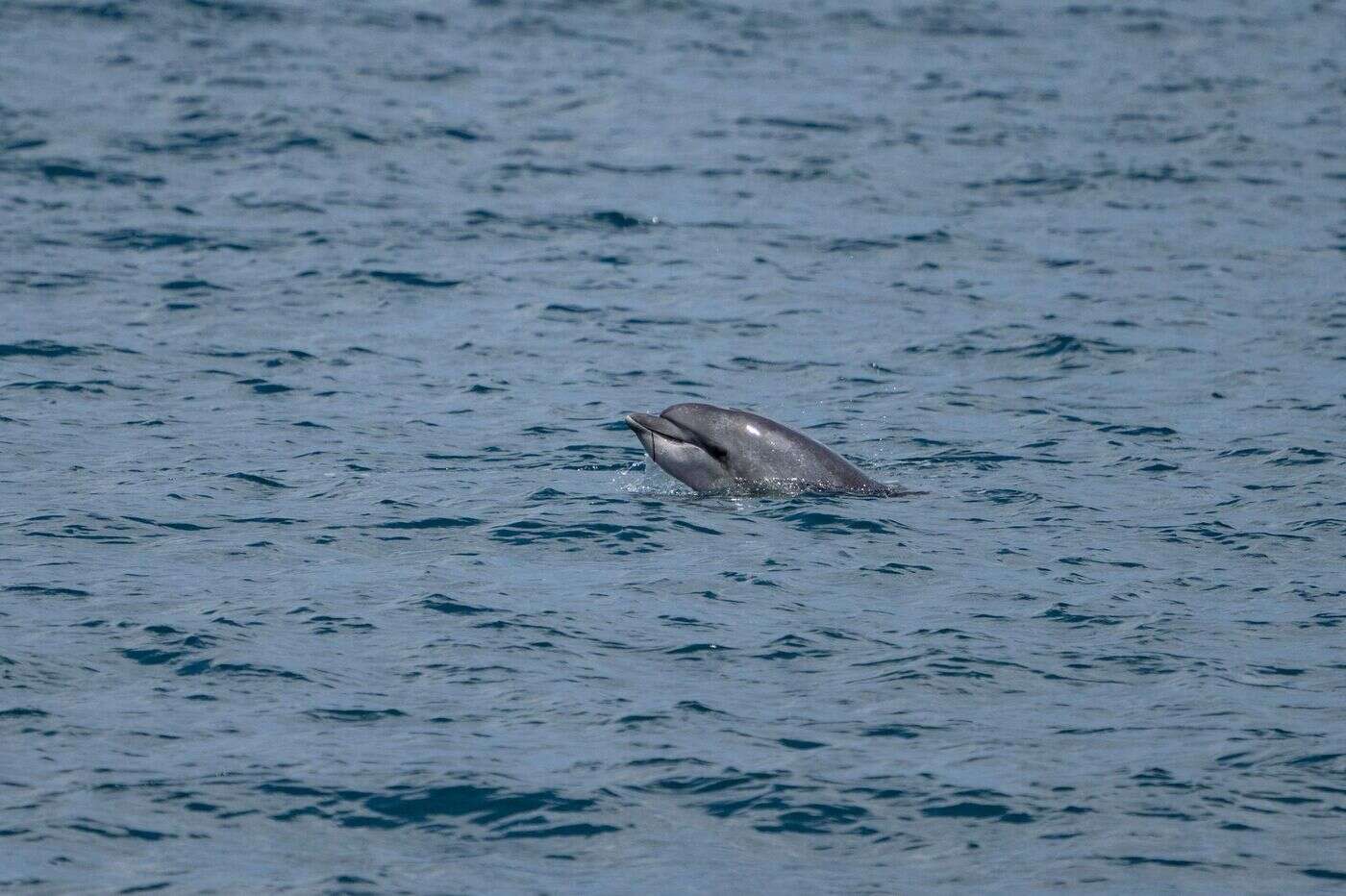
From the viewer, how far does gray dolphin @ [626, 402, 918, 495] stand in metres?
17.2

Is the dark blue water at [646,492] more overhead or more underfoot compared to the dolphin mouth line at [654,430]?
more underfoot

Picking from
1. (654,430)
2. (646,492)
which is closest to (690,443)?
(654,430)

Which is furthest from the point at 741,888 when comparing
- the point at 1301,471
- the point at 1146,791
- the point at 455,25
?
the point at 455,25

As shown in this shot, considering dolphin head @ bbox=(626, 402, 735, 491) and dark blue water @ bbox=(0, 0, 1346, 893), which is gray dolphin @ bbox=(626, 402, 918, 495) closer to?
dolphin head @ bbox=(626, 402, 735, 491)

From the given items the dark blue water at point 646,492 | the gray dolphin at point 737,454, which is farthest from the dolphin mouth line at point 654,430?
the dark blue water at point 646,492

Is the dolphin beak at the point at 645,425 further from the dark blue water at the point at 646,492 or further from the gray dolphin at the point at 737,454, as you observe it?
the dark blue water at the point at 646,492

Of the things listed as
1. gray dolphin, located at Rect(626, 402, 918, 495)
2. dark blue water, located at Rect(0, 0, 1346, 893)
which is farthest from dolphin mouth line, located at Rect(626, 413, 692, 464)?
dark blue water, located at Rect(0, 0, 1346, 893)

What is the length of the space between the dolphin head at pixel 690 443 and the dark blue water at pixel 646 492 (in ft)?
1.65

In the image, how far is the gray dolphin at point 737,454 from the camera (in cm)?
1720

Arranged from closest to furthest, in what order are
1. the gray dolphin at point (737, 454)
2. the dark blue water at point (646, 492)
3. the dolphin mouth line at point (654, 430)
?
1. the dark blue water at point (646, 492)
2. the gray dolphin at point (737, 454)
3. the dolphin mouth line at point (654, 430)

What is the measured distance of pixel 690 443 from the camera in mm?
17312

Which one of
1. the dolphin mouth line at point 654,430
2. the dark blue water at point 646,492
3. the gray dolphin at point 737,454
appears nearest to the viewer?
the dark blue water at point 646,492

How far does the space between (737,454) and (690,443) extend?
0.42 meters

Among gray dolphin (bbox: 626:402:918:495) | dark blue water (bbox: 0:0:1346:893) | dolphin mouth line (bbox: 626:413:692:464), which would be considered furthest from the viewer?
dolphin mouth line (bbox: 626:413:692:464)
